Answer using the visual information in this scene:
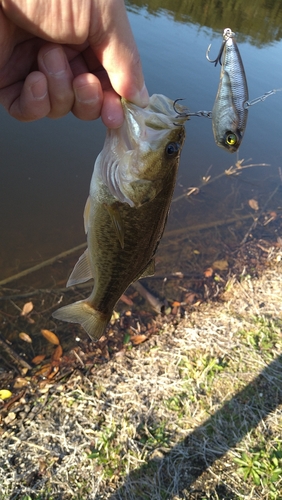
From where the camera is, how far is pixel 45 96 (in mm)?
2047

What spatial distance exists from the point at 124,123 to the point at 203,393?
2.96 m

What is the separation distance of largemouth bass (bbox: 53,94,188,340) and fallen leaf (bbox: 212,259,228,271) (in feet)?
14.3

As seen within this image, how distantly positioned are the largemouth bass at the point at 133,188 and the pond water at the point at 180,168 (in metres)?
3.56

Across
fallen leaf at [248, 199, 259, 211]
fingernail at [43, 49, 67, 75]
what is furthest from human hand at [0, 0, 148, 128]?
fallen leaf at [248, 199, 259, 211]

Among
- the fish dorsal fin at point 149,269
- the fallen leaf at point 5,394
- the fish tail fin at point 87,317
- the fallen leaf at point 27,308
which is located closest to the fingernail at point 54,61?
the fish dorsal fin at point 149,269

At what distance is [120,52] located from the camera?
1876mm

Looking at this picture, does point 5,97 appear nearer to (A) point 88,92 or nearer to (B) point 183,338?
(A) point 88,92

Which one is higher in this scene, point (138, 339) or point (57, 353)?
point (138, 339)

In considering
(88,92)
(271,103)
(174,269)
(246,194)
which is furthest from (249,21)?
(88,92)

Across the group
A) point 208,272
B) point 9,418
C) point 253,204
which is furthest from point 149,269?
point 253,204

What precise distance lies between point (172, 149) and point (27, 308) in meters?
3.71

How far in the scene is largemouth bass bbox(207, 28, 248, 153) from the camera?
214 centimetres

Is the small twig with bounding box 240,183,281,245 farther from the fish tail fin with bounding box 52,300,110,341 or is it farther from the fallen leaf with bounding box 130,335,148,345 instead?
the fish tail fin with bounding box 52,300,110,341

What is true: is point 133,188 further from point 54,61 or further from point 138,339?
point 138,339
